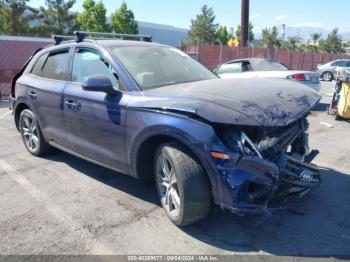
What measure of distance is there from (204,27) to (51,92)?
60605 millimetres

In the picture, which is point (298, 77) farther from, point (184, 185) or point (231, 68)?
point (184, 185)

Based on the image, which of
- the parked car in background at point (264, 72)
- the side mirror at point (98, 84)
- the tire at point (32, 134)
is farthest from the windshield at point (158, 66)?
the parked car in background at point (264, 72)

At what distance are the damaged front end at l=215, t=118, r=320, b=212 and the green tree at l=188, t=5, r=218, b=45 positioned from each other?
2351 inches

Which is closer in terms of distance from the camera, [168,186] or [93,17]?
[168,186]

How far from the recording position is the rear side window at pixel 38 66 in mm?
5320

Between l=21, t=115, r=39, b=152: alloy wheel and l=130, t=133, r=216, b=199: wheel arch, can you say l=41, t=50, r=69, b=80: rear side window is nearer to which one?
l=21, t=115, r=39, b=152: alloy wheel

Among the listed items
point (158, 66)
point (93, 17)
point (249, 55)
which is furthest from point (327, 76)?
point (93, 17)

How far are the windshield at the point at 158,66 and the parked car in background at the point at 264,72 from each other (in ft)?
17.0

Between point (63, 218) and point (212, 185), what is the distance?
1.64 m

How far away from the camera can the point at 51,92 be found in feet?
15.5

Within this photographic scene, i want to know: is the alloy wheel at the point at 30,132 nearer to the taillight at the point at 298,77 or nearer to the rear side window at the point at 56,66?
the rear side window at the point at 56,66

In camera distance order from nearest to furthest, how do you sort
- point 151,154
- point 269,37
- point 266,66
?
1. point 151,154
2. point 266,66
3. point 269,37

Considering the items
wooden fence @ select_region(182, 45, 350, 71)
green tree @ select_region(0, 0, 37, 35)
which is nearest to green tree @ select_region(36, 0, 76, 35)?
green tree @ select_region(0, 0, 37, 35)

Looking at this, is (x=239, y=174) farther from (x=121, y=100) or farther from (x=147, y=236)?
(x=121, y=100)
